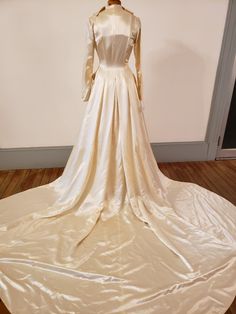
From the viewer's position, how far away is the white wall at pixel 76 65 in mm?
1909

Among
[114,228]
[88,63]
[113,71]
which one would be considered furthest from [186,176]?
[88,63]

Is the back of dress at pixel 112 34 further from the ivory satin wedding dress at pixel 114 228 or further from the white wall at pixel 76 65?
the white wall at pixel 76 65

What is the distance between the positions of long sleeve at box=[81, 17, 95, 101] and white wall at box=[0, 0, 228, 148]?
2.14 ft

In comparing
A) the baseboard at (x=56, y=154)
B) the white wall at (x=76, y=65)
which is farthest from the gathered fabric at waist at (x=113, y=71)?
the baseboard at (x=56, y=154)

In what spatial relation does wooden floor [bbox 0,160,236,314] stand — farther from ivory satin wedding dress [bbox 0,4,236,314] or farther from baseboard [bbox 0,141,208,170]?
ivory satin wedding dress [bbox 0,4,236,314]

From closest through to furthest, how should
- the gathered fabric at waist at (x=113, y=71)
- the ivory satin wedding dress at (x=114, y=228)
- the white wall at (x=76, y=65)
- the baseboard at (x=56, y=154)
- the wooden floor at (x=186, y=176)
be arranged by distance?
the ivory satin wedding dress at (x=114, y=228)
the gathered fabric at waist at (x=113, y=71)
the white wall at (x=76, y=65)
the wooden floor at (x=186, y=176)
the baseboard at (x=56, y=154)

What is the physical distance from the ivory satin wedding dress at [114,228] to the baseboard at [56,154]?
574mm

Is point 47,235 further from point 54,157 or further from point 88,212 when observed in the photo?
point 54,157

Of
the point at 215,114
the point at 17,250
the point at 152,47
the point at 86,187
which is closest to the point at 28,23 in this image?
the point at 152,47

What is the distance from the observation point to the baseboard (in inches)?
91.5

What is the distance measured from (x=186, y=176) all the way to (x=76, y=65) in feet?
4.74

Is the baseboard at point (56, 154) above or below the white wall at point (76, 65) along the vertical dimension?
below

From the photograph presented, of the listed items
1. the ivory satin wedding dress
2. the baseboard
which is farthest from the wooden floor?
the ivory satin wedding dress

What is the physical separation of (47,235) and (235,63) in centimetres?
215
